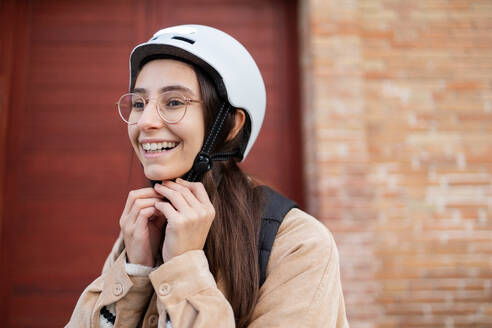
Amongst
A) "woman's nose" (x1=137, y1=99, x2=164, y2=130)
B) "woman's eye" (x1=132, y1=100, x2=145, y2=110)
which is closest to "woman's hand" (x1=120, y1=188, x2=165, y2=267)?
"woman's nose" (x1=137, y1=99, x2=164, y2=130)

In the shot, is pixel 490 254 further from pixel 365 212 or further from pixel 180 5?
pixel 180 5

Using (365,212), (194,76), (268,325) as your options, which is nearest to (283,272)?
(268,325)

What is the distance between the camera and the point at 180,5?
12.2 feet

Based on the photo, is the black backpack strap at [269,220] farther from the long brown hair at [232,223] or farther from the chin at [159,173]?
the chin at [159,173]

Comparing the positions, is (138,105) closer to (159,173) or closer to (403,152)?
(159,173)

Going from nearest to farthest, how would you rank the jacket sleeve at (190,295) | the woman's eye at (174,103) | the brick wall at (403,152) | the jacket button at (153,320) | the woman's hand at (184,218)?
the jacket sleeve at (190,295) → the woman's hand at (184,218) → the jacket button at (153,320) → the woman's eye at (174,103) → the brick wall at (403,152)

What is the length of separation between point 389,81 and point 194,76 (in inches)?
98.6

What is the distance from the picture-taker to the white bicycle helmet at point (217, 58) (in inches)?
60.2

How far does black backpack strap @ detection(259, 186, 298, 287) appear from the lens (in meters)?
1.38

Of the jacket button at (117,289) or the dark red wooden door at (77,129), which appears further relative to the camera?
the dark red wooden door at (77,129)

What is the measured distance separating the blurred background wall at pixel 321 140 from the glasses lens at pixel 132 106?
1863 mm

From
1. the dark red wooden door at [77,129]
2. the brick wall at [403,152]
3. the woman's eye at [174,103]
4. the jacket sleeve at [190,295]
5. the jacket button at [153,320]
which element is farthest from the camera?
the dark red wooden door at [77,129]

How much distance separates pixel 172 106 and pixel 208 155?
0.24m

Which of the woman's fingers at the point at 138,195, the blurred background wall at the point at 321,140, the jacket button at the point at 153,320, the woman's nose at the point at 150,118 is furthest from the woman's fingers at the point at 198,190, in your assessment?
the blurred background wall at the point at 321,140
